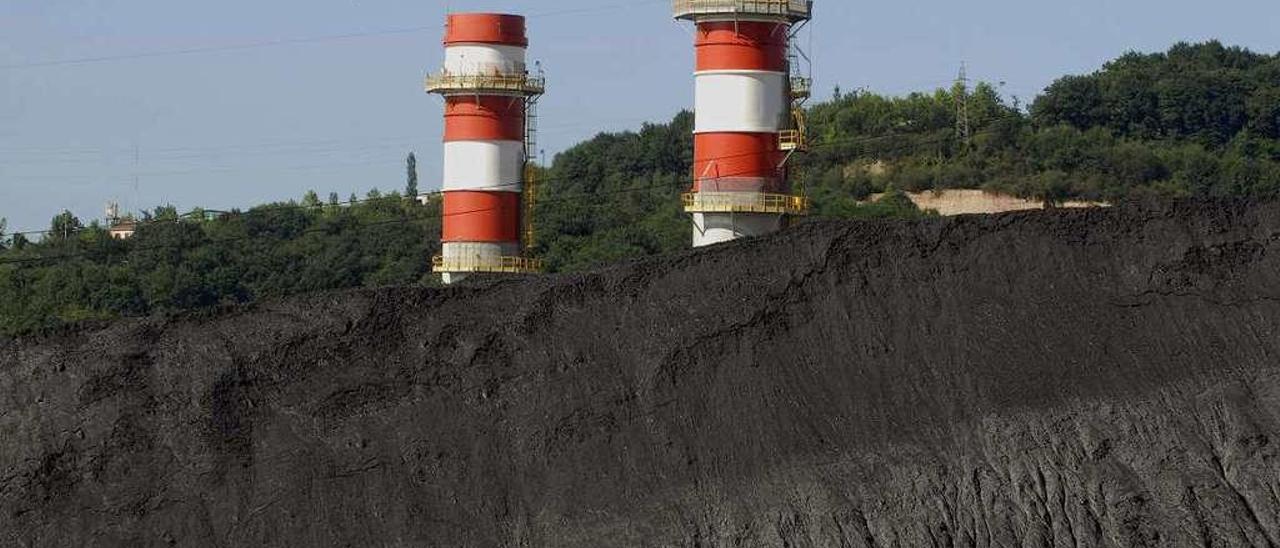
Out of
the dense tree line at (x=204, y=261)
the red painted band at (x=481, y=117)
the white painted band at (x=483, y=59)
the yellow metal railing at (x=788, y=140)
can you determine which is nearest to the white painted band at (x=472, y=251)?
the red painted band at (x=481, y=117)

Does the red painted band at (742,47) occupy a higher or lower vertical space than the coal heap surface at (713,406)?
higher

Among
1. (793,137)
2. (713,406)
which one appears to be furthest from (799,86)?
(713,406)

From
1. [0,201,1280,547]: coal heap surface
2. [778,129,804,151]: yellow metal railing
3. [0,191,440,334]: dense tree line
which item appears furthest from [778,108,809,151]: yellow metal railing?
[0,201,1280,547]: coal heap surface

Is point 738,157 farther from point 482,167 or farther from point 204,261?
point 204,261

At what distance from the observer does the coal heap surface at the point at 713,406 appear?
29703mm

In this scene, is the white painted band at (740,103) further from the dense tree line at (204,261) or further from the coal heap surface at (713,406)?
the coal heap surface at (713,406)

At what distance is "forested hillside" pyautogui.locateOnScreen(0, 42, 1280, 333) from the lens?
7506 cm

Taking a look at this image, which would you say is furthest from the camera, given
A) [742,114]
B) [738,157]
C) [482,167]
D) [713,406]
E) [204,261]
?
[204,261]

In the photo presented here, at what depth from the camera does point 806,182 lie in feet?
279

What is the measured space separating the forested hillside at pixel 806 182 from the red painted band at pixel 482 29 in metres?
7.09

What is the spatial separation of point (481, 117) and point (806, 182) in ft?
Answer: 77.6

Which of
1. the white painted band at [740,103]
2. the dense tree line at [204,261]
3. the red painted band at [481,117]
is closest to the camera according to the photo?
the white painted band at [740,103]

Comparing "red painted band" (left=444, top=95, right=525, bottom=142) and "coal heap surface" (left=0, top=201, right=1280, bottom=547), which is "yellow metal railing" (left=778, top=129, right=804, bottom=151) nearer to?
"red painted band" (left=444, top=95, right=525, bottom=142)

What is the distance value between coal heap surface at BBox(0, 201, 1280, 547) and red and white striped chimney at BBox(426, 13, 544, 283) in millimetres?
30663
